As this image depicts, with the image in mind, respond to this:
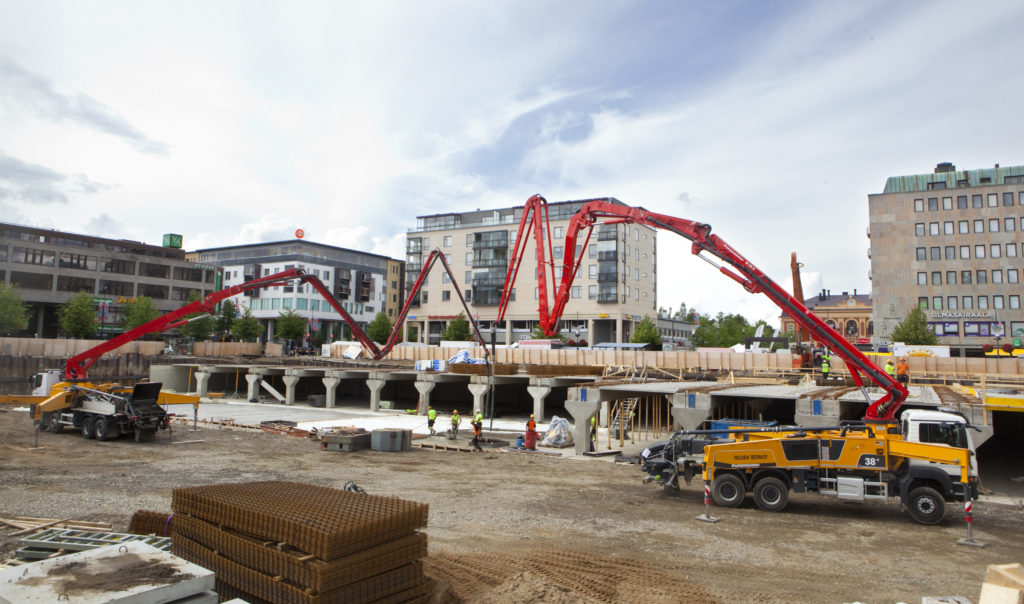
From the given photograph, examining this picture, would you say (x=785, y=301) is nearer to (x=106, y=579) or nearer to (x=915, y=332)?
(x=106, y=579)

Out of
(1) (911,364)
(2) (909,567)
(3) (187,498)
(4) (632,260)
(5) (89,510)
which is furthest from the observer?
(4) (632,260)

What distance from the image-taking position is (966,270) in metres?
69.9

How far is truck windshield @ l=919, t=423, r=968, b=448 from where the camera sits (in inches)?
597

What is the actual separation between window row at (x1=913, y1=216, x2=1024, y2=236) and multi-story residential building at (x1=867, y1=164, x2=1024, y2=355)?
89 mm

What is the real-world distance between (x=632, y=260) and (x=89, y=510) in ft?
245

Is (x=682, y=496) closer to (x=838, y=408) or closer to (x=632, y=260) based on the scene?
(x=838, y=408)

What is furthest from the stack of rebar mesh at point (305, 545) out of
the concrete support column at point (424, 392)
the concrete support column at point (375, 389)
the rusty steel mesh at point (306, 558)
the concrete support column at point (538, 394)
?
the concrete support column at point (375, 389)

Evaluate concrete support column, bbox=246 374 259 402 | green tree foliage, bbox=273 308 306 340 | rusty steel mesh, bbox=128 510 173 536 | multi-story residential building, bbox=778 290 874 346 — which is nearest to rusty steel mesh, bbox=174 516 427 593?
rusty steel mesh, bbox=128 510 173 536

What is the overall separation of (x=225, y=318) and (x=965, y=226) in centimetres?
9685

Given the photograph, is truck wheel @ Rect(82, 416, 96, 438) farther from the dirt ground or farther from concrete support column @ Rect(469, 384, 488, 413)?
concrete support column @ Rect(469, 384, 488, 413)

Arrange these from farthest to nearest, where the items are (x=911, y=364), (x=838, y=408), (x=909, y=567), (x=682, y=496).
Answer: (x=911, y=364) → (x=838, y=408) → (x=682, y=496) → (x=909, y=567)

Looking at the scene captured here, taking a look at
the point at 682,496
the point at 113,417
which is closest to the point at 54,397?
the point at 113,417

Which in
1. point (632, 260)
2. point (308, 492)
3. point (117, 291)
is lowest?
point (308, 492)

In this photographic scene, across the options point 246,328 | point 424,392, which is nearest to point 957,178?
point 424,392
